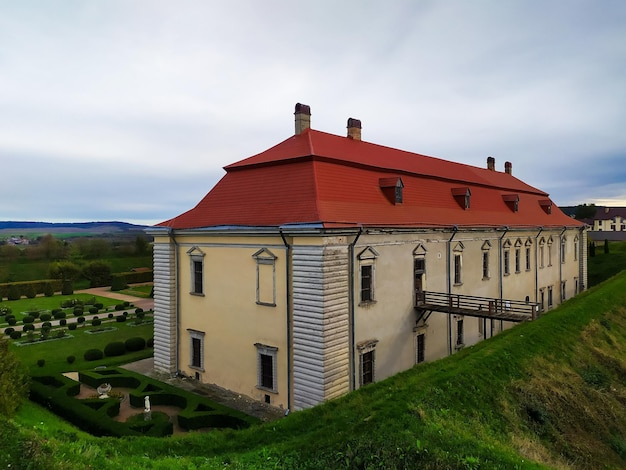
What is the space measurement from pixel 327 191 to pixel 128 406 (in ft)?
39.1

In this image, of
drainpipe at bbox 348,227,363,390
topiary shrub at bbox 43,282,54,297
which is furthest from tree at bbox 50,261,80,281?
drainpipe at bbox 348,227,363,390

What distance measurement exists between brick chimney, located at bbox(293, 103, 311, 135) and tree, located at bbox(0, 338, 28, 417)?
603 inches

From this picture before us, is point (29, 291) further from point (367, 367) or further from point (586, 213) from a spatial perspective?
point (586, 213)

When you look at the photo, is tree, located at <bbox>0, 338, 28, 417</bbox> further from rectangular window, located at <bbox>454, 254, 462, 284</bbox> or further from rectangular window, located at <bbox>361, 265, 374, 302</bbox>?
rectangular window, located at <bbox>454, 254, 462, 284</bbox>

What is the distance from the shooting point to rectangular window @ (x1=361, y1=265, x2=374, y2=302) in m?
18.6

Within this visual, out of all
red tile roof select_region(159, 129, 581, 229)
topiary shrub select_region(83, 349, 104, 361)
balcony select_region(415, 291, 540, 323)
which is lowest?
topiary shrub select_region(83, 349, 104, 361)

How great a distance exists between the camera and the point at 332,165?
66.0 feet

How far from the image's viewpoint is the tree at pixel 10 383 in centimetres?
1605

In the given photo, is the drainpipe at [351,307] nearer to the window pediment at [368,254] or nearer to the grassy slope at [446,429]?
the window pediment at [368,254]

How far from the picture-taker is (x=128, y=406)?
62.4 ft


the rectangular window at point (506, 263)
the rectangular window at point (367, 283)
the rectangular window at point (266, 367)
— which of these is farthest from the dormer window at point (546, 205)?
the rectangular window at point (266, 367)

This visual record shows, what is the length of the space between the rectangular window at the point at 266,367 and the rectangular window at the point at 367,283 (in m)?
4.10

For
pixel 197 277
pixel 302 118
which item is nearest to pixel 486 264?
pixel 302 118

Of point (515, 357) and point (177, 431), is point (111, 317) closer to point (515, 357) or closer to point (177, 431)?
point (177, 431)
